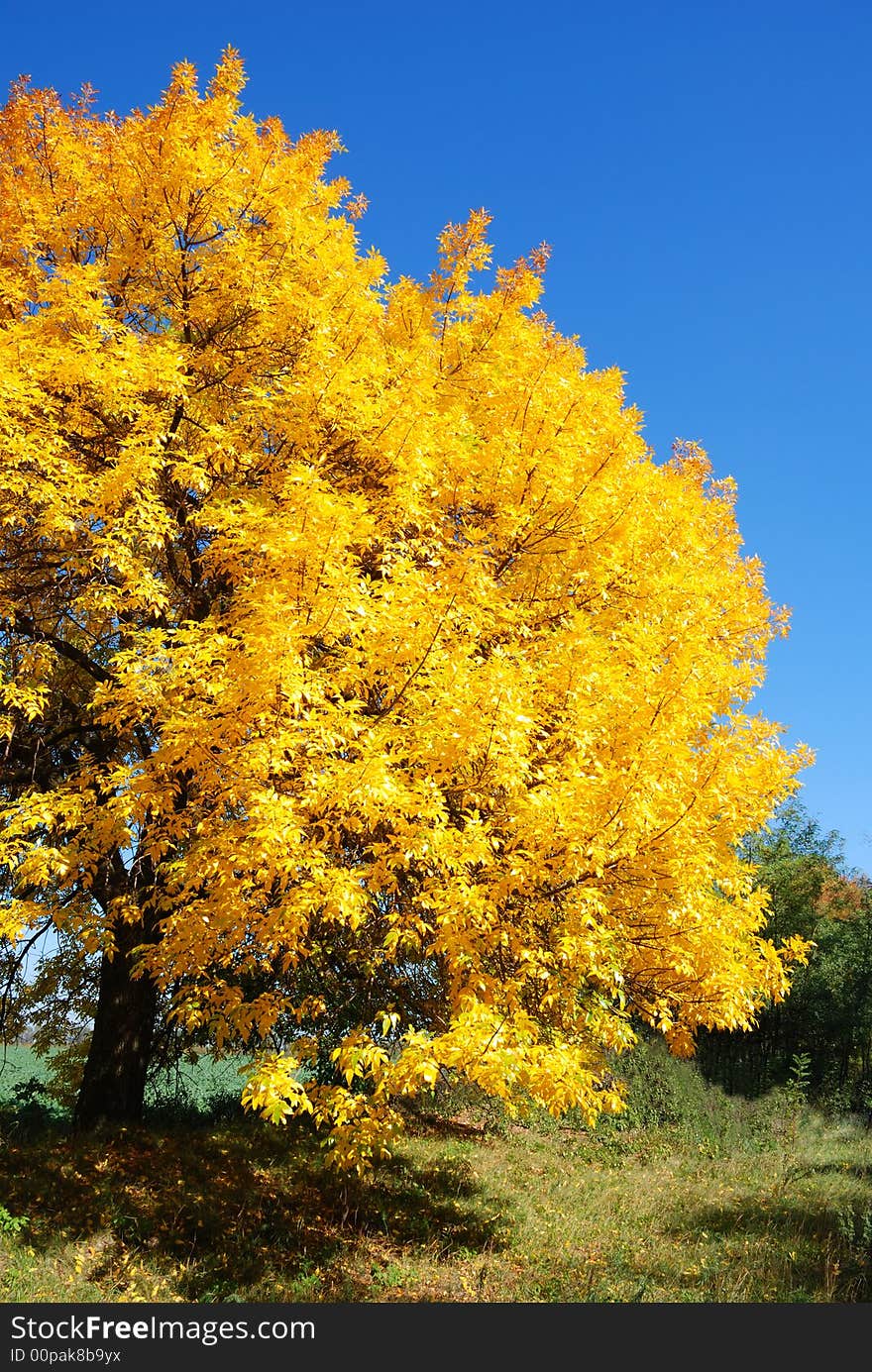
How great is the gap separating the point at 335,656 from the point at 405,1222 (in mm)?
6701

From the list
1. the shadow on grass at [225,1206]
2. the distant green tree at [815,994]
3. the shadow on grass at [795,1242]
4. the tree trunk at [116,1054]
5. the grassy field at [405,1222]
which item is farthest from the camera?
the distant green tree at [815,994]

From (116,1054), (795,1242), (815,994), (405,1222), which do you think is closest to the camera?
(405,1222)

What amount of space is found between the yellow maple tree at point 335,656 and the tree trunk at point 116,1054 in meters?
0.05

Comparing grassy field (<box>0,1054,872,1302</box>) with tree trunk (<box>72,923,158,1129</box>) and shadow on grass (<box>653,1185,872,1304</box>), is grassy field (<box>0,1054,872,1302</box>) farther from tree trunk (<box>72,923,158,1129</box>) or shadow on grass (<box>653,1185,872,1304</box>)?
tree trunk (<box>72,923,158,1129</box>)

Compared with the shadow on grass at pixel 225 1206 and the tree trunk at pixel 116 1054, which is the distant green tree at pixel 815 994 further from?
the tree trunk at pixel 116 1054

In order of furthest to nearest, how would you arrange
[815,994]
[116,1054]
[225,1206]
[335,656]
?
[815,994]
[116,1054]
[225,1206]
[335,656]

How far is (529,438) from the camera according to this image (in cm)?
871

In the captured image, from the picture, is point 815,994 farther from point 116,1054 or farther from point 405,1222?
point 116,1054

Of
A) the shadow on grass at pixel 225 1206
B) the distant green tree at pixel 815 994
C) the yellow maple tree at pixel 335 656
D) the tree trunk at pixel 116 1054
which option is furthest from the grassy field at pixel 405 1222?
the distant green tree at pixel 815 994

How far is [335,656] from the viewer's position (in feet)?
25.2

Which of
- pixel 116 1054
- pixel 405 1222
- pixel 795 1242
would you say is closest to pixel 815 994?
pixel 795 1242

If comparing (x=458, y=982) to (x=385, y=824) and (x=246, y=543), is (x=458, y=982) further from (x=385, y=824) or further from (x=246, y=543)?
(x=246, y=543)

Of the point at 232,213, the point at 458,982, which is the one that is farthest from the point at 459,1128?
the point at 232,213

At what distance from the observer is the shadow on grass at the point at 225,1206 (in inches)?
325
